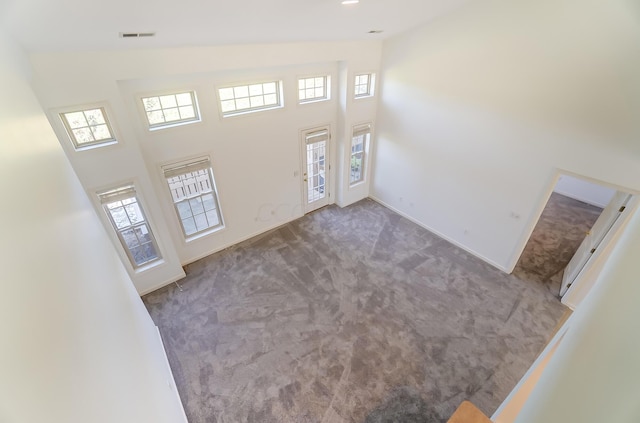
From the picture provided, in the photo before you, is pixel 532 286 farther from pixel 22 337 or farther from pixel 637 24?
pixel 22 337

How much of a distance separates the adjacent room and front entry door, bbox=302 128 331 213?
0.06 metres

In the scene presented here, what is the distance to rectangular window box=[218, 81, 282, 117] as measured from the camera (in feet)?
15.4

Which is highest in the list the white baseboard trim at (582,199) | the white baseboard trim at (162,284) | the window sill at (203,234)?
the window sill at (203,234)

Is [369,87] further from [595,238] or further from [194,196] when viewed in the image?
[595,238]

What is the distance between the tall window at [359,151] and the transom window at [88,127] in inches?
175

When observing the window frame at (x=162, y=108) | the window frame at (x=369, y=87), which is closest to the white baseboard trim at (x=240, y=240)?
the window frame at (x=162, y=108)

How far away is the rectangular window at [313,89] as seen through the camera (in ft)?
18.0

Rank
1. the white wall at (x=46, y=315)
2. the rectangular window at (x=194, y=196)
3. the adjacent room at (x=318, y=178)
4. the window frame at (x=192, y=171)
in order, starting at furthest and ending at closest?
the rectangular window at (x=194, y=196) < the window frame at (x=192, y=171) < the adjacent room at (x=318, y=178) < the white wall at (x=46, y=315)

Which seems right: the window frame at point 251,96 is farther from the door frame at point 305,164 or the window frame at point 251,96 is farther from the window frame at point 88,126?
the window frame at point 88,126

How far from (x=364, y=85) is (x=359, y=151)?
144 cm

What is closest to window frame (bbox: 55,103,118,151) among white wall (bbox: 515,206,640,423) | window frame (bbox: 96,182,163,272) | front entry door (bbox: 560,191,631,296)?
window frame (bbox: 96,182,163,272)

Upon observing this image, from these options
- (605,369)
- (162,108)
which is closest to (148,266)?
(162,108)

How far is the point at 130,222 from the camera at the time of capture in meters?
4.39

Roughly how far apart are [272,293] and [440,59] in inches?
193
